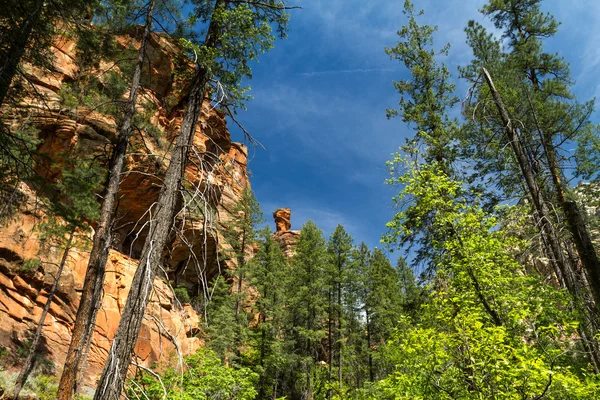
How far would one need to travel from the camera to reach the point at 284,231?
58500 mm

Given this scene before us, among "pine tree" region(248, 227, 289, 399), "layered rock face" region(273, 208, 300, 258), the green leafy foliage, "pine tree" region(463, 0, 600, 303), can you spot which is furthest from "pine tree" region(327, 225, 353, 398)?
"layered rock face" region(273, 208, 300, 258)

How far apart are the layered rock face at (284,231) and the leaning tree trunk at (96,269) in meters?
46.1

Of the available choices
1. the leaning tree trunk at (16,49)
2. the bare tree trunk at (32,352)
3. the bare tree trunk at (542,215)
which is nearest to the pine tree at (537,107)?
the bare tree trunk at (542,215)

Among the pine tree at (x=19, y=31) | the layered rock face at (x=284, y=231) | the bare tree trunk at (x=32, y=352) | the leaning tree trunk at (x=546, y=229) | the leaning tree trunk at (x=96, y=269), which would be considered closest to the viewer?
the pine tree at (x=19, y=31)

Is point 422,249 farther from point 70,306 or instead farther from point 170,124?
point 170,124

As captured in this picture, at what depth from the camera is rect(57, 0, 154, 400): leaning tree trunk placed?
6598 millimetres

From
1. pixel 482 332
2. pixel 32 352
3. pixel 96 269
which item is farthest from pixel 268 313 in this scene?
pixel 482 332

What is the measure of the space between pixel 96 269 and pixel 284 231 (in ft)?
168

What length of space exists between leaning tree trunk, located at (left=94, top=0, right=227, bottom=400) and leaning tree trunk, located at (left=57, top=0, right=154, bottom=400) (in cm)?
273

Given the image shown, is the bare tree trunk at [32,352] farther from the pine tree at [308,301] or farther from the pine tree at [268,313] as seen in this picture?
the pine tree at [308,301]

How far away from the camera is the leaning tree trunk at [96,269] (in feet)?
21.6

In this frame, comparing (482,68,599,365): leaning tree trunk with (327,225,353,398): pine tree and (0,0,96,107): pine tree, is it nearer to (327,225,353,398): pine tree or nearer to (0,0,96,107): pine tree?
(0,0,96,107): pine tree

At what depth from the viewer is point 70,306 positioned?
54.1ft

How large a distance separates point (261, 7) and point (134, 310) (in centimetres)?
512
